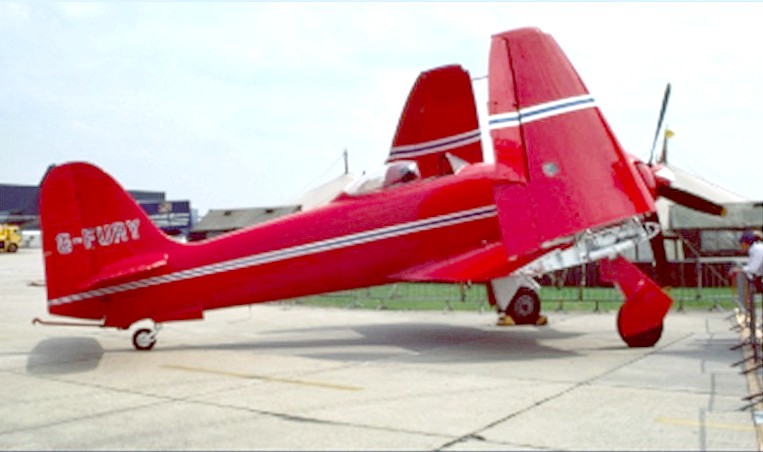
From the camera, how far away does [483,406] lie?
648 centimetres

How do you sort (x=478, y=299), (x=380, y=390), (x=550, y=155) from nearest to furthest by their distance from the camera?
(x=380, y=390)
(x=550, y=155)
(x=478, y=299)

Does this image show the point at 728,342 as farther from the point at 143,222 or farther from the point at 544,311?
the point at 143,222

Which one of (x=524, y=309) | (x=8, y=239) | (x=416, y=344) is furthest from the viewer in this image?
(x=8, y=239)

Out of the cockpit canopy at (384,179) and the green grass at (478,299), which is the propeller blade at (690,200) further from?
the green grass at (478,299)

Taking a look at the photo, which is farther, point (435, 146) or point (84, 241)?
point (435, 146)

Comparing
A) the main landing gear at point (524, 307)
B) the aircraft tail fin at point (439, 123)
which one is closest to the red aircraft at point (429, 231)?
the main landing gear at point (524, 307)

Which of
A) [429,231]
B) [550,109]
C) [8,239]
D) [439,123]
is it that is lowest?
[429,231]

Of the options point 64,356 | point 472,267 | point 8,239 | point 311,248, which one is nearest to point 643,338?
point 472,267

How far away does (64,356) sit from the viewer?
10.6 m

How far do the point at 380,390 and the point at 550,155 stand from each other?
446 centimetres

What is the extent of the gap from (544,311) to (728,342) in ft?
19.3

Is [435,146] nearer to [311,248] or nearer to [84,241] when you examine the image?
[311,248]

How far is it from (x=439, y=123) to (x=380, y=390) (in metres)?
8.41

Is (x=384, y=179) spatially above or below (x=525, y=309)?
above
